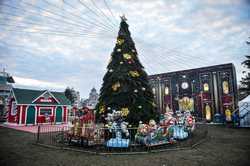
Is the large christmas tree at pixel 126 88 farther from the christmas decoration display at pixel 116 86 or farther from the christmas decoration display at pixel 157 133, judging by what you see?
the christmas decoration display at pixel 157 133

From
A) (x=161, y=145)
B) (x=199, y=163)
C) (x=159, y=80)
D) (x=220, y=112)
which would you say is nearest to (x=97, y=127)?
(x=161, y=145)

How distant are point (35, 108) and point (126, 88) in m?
18.9

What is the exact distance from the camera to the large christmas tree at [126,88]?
34.3 feet

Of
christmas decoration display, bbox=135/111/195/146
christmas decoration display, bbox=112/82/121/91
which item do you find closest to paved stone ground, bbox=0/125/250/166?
christmas decoration display, bbox=135/111/195/146

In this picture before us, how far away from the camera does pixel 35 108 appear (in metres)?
23.8

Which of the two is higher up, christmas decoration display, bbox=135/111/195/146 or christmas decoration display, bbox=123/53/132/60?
christmas decoration display, bbox=123/53/132/60

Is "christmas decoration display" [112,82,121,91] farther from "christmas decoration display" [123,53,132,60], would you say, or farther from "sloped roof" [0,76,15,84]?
"sloped roof" [0,76,15,84]

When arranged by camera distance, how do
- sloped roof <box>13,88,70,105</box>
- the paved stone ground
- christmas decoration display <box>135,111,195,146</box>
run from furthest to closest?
sloped roof <box>13,88,70,105</box>, christmas decoration display <box>135,111,195,146</box>, the paved stone ground

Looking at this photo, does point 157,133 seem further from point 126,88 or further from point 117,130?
point 126,88

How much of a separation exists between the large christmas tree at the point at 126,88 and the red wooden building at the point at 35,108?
16.6 meters

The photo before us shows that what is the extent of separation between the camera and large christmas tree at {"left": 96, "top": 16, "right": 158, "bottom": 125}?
1045 centimetres

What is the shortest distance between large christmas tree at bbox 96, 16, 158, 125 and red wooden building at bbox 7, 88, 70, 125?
16.6 meters

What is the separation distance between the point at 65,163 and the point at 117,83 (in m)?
5.74

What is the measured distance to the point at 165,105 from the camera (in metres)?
34.6
